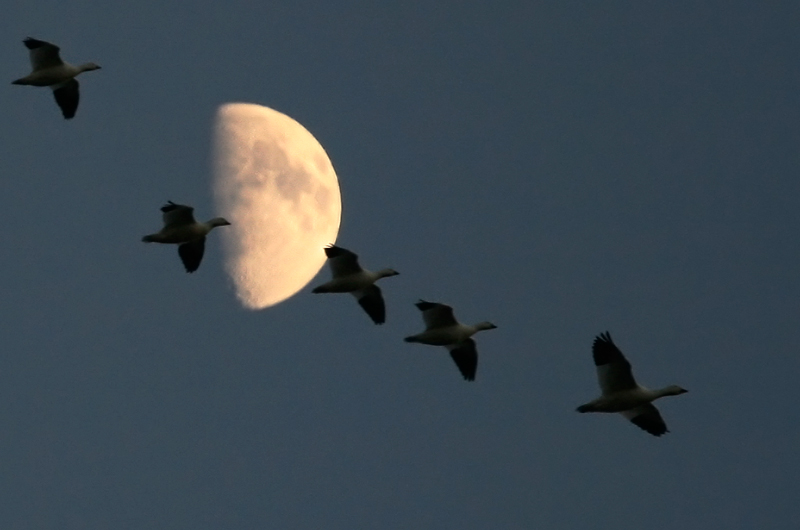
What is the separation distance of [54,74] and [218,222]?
413cm

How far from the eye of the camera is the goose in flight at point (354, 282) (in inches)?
2039

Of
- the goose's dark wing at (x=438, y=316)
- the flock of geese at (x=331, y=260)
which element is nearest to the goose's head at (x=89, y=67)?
the flock of geese at (x=331, y=260)

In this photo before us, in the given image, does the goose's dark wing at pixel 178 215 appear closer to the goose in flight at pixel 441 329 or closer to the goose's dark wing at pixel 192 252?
the goose's dark wing at pixel 192 252

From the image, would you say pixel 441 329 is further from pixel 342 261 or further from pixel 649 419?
pixel 649 419

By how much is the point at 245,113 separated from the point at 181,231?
8.45 m

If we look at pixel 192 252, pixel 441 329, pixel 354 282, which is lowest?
pixel 441 329

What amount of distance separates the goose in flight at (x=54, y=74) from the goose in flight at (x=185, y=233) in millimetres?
2939

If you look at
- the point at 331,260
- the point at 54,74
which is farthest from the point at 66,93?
the point at 331,260

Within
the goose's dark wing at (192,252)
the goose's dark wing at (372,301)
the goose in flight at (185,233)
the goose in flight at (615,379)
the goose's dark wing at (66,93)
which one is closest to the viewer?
the goose in flight at (615,379)

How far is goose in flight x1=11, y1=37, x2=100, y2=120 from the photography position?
51750 mm

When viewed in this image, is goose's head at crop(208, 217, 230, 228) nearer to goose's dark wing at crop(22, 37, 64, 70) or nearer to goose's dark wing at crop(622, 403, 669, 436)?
goose's dark wing at crop(22, 37, 64, 70)

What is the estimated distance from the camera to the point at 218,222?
5278 cm

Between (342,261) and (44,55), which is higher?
(44,55)

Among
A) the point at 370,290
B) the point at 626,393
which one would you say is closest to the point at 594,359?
the point at 626,393
